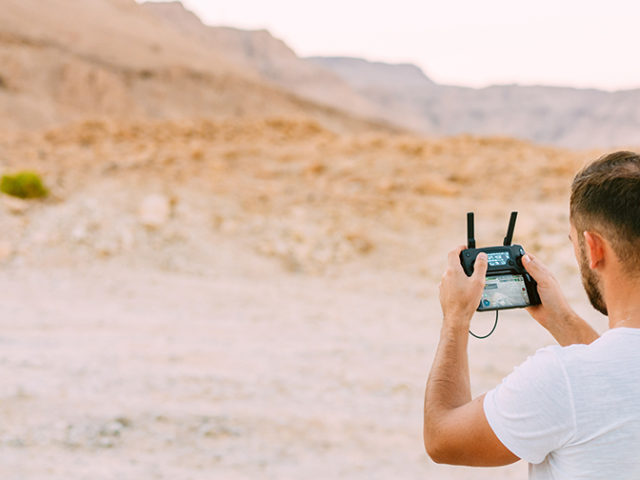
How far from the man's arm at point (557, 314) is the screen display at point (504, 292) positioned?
5 cm

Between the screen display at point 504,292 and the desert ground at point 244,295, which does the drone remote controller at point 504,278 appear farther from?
the desert ground at point 244,295

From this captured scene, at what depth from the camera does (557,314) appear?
Answer: 171cm

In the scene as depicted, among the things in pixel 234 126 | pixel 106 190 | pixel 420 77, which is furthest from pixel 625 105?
pixel 106 190

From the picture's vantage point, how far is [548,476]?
1.36 meters

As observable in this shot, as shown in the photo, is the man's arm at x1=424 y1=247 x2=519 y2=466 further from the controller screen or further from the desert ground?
the desert ground

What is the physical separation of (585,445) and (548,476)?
0.16 metres

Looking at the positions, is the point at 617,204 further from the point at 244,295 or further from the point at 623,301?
the point at 244,295

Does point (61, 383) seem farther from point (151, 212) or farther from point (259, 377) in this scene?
point (151, 212)

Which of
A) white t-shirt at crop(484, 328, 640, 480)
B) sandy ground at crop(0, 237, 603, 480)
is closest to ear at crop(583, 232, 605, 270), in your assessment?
white t-shirt at crop(484, 328, 640, 480)

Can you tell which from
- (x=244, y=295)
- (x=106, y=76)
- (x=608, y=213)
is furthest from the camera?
(x=106, y=76)

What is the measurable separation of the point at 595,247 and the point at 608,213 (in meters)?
0.08

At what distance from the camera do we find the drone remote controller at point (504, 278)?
64.6 inches

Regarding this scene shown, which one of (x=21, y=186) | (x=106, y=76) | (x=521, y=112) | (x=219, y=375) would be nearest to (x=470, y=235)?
(x=219, y=375)

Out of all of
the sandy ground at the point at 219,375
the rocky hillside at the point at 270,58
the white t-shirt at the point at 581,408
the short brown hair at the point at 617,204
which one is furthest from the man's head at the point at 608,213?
the rocky hillside at the point at 270,58
